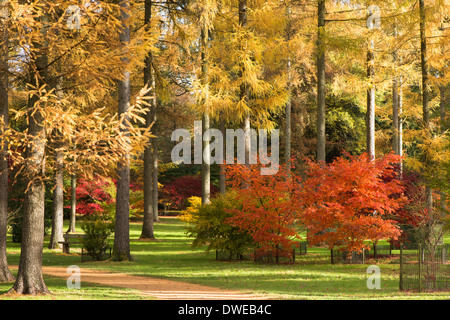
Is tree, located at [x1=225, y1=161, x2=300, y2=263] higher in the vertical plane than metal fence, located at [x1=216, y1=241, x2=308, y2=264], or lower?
higher

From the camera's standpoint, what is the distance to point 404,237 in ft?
57.3

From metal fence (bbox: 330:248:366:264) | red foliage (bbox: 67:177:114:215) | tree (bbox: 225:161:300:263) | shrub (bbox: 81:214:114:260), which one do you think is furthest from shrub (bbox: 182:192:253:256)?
red foliage (bbox: 67:177:114:215)

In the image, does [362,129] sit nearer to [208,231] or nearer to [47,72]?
[208,231]

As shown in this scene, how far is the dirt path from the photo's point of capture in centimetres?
987

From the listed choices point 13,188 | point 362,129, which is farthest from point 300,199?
point 362,129

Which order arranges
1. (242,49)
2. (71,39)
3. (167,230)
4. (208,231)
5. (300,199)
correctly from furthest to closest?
1. (167,230)
2. (242,49)
3. (208,231)
4. (300,199)
5. (71,39)

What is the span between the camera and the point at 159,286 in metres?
11.4

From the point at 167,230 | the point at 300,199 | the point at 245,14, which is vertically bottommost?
the point at 167,230

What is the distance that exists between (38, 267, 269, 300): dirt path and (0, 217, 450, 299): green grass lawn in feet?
1.46

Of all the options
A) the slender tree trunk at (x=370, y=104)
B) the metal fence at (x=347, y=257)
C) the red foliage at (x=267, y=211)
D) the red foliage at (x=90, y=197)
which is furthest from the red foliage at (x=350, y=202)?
the red foliage at (x=90, y=197)

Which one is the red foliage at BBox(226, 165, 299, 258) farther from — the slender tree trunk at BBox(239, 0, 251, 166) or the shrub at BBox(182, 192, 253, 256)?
the slender tree trunk at BBox(239, 0, 251, 166)

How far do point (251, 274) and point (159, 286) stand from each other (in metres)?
2.91

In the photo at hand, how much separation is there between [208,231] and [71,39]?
7827 mm

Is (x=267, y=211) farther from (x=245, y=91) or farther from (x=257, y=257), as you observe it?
(x=245, y=91)
